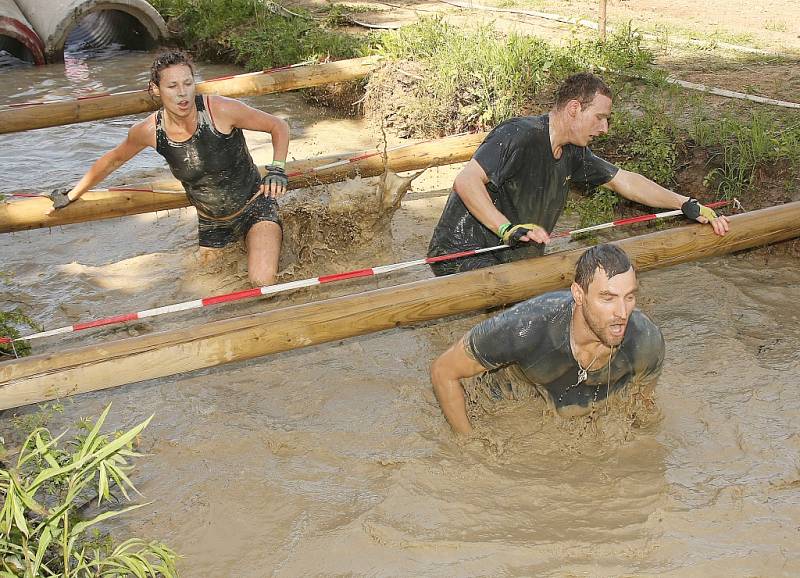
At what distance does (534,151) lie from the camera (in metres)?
4.15

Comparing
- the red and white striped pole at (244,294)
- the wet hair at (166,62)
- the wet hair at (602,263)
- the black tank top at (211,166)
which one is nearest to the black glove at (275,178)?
the black tank top at (211,166)

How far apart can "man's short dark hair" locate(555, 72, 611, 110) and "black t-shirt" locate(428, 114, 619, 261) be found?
20 centimetres

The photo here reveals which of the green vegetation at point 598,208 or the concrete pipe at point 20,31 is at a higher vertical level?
the concrete pipe at point 20,31

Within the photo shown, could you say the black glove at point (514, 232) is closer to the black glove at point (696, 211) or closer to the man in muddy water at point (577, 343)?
the man in muddy water at point (577, 343)

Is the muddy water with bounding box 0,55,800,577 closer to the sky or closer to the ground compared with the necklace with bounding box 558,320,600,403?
closer to the ground

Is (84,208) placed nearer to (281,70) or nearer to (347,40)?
(281,70)

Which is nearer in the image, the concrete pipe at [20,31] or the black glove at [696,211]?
the black glove at [696,211]

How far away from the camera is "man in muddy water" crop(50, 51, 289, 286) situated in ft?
15.2

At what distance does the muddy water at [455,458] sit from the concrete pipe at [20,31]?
6.32 m

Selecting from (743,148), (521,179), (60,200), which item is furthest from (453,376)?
(743,148)

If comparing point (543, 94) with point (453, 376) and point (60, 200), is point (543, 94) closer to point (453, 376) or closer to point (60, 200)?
point (60, 200)

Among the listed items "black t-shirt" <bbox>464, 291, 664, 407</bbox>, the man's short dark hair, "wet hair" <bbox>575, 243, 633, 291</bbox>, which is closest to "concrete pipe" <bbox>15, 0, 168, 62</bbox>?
the man's short dark hair

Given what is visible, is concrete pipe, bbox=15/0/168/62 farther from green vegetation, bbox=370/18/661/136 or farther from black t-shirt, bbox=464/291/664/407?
black t-shirt, bbox=464/291/664/407

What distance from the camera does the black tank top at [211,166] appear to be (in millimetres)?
4848
